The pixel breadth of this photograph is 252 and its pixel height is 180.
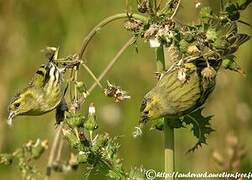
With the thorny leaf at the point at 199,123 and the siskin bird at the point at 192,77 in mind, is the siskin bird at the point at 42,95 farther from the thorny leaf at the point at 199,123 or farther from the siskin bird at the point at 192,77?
the thorny leaf at the point at 199,123

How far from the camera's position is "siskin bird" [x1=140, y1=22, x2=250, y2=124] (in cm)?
304

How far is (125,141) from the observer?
235 inches

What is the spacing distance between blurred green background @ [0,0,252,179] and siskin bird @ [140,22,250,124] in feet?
8.20

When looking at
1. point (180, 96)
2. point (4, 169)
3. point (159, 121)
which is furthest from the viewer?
point (4, 169)

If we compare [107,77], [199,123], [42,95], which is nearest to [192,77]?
[199,123]

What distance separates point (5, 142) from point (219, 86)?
168 cm

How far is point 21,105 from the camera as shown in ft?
10.1

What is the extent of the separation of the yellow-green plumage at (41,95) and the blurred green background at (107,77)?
252cm

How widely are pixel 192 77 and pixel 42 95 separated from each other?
60cm

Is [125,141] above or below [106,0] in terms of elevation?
below

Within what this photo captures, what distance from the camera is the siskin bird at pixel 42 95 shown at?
10.1 ft

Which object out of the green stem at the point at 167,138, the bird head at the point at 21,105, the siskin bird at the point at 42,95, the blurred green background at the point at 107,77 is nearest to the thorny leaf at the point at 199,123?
the green stem at the point at 167,138

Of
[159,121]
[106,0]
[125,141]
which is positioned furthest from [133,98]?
[159,121]

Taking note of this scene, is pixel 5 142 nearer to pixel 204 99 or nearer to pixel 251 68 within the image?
pixel 251 68
